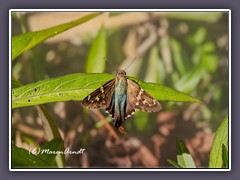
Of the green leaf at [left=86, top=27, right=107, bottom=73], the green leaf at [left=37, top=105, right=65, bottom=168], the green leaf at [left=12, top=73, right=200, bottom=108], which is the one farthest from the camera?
the green leaf at [left=86, top=27, right=107, bottom=73]

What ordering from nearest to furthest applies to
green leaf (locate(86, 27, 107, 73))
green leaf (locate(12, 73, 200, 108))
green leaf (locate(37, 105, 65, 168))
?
1. green leaf (locate(12, 73, 200, 108))
2. green leaf (locate(37, 105, 65, 168))
3. green leaf (locate(86, 27, 107, 73))

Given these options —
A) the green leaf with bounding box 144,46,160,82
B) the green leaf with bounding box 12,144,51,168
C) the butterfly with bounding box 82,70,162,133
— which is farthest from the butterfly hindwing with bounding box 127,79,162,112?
the green leaf with bounding box 12,144,51,168

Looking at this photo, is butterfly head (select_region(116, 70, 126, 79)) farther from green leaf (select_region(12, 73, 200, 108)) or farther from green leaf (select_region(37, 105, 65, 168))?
green leaf (select_region(37, 105, 65, 168))

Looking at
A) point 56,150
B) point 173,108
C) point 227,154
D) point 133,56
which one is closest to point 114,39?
point 133,56

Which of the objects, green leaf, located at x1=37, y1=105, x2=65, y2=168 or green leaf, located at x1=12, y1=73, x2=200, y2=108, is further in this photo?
green leaf, located at x1=37, y1=105, x2=65, y2=168

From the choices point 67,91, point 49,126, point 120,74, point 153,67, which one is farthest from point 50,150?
point 153,67

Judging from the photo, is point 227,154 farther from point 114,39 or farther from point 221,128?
point 114,39
